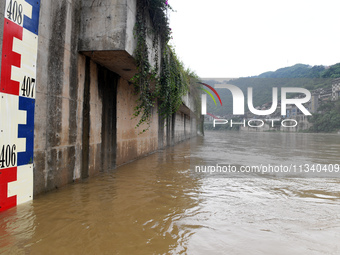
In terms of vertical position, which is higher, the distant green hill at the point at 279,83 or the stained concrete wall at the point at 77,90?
the distant green hill at the point at 279,83

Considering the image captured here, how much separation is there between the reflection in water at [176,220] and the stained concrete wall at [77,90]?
567mm

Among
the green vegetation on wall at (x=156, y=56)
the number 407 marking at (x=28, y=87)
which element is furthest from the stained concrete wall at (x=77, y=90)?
the green vegetation on wall at (x=156, y=56)

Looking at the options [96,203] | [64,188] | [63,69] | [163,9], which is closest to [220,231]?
[96,203]

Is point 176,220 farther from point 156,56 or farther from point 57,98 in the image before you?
point 156,56

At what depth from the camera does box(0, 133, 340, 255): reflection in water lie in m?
2.41

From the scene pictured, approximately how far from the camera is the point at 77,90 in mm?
4852

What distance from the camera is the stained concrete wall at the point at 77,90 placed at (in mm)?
3949

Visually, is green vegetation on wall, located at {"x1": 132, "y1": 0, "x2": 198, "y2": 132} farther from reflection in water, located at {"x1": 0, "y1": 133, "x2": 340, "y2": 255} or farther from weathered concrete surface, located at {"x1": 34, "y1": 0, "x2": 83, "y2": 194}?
reflection in water, located at {"x1": 0, "y1": 133, "x2": 340, "y2": 255}

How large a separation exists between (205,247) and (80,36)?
178 inches

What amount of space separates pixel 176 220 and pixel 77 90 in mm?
3249

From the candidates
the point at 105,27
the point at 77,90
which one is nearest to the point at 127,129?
the point at 77,90

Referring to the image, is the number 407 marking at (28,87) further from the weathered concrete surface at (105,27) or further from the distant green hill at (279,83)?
the distant green hill at (279,83)

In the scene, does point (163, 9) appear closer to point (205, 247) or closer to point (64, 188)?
point (64, 188)

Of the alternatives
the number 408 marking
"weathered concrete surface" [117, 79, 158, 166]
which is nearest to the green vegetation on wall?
"weathered concrete surface" [117, 79, 158, 166]
